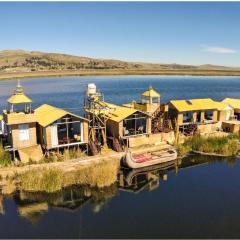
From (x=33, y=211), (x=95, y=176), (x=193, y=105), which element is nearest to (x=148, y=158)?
(x=95, y=176)

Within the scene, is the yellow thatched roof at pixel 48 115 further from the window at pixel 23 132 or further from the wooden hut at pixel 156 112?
the wooden hut at pixel 156 112

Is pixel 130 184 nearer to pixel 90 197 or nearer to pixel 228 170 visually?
pixel 90 197

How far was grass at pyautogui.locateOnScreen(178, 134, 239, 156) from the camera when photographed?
130 feet

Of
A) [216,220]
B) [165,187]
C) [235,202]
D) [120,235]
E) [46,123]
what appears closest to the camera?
[120,235]

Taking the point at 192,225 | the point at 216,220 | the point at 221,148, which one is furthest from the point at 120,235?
the point at 221,148

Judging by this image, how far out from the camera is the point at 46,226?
2448 centimetres

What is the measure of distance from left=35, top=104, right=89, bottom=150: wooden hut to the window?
144cm

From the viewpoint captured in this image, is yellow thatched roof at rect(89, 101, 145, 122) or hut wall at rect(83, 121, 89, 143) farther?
yellow thatched roof at rect(89, 101, 145, 122)

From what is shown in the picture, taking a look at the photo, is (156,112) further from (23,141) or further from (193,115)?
(23,141)

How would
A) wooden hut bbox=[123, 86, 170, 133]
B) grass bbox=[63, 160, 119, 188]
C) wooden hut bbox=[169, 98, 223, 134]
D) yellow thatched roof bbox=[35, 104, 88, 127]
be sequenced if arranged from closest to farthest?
grass bbox=[63, 160, 119, 188] < yellow thatched roof bbox=[35, 104, 88, 127] < wooden hut bbox=[123, 86, 170, 133] < wooden hut bbox=[169, 98, 223, 134]

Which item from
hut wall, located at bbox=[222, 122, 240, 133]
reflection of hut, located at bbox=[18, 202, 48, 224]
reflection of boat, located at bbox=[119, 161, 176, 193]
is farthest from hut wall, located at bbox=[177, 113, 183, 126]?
reflection of hut, located at bbox=[18, 202, 48, 224]

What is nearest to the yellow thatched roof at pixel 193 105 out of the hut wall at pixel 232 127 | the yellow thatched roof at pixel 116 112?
the hut wall at pixel 232 127

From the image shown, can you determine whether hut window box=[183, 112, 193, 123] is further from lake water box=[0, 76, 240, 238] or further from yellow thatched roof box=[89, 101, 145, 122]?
lake water box=[0, 76, 240, 238]

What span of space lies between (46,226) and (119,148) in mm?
15511
